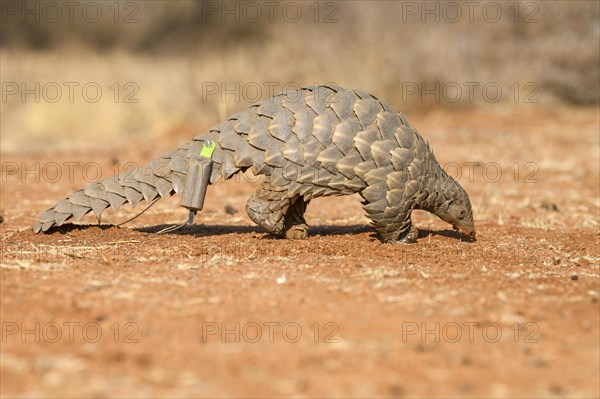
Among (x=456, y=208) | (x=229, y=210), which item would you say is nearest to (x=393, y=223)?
(x=456, y=208)

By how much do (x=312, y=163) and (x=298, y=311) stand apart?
5.43 feet

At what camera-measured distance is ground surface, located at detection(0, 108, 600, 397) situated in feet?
12.7

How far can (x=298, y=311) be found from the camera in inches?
187

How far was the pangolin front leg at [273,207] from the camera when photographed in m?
6.34

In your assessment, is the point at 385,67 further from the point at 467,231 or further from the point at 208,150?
the point at 208,150

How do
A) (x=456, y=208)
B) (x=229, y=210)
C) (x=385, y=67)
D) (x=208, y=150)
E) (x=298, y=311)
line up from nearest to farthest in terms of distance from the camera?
(x=298, y=311)
(x=208, y=150)
(x=456, y=208)
(x=229, y=210)
(x=385, y=67)

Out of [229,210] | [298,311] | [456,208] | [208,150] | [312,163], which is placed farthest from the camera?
[229,210]

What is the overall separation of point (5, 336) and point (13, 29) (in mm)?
33464

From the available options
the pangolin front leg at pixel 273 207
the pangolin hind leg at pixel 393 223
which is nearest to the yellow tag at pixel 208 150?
the pangolin front leg at pixel 273 207

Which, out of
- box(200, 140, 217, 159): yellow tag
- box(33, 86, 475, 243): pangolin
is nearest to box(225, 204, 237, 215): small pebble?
box(33, 86, 475, 243): pangolin

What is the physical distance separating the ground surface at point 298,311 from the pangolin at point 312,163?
35 centimetres

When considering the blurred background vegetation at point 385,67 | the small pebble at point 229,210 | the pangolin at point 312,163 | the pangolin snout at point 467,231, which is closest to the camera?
the pangolin at point 312,163

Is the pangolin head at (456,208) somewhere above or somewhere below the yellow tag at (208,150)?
below

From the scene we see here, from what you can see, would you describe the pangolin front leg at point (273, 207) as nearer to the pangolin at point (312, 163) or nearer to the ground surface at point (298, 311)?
the pangolin at point (312, 163)
